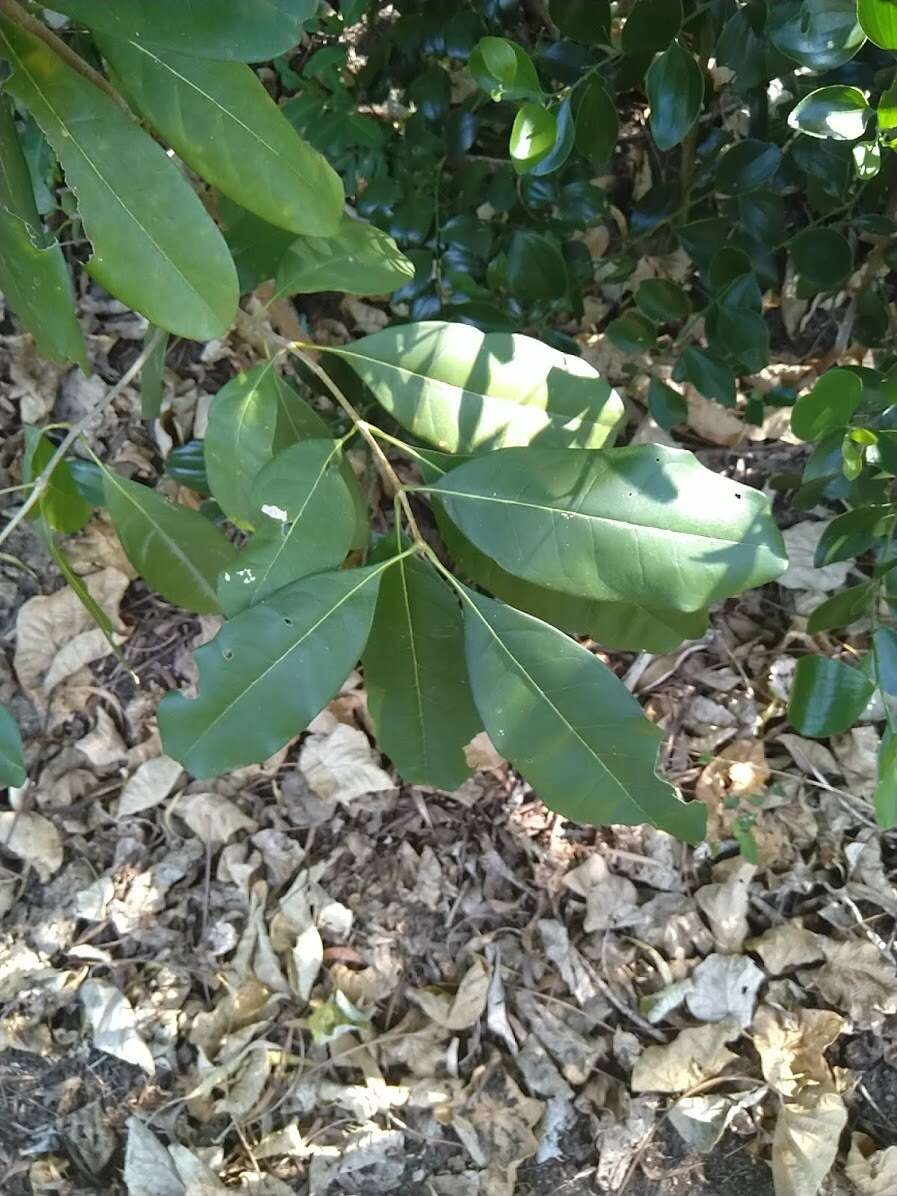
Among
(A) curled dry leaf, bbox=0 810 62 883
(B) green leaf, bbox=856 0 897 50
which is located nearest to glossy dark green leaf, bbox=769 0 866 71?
(B) green leaf, bbox=856 0 897 50

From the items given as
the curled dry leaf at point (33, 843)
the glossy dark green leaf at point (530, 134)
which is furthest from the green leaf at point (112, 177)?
the curled dry leaf at point (33, 843)

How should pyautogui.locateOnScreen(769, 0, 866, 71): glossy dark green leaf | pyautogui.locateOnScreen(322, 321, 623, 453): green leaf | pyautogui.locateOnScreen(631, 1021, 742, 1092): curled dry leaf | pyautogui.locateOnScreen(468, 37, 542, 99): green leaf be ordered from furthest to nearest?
pyautogui.locateOnScreen(631, 1021, 742, 1092): curled dry leaf < pyautogui.locateOnScreen(322, 321, 623, 453): green leaf < pyautogui.locateOnScreen(468, 37, 542, 99): green leaf < pyautogui.locateOnScreen(769, 0, 866, 71): glossy dark green leaf

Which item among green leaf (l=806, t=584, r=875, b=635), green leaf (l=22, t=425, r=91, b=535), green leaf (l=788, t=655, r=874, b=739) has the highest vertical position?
green leaf (l=22, t=425, r=91, b=535)

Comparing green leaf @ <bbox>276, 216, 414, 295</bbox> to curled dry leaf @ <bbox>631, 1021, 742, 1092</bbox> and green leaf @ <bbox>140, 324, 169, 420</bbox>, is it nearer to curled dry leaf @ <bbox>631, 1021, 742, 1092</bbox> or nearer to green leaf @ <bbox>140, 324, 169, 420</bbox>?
green leaf @ <bbox>140, 324, 169, 420</bbox>

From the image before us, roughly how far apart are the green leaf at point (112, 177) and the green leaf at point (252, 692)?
0.32 m

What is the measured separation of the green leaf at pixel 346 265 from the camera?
1019mm

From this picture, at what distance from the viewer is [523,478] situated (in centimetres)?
86

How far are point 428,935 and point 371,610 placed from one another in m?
0.92

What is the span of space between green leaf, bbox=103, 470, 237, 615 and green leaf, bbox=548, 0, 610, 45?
699 mm

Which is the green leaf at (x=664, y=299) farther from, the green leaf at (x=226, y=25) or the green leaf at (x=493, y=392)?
the green leaf at (x=226, y=25)

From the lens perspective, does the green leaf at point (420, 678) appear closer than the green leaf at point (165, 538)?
Yes

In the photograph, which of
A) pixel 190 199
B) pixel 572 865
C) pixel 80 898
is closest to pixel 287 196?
pixel 190 199

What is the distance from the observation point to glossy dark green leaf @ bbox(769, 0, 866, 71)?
2.42 ft

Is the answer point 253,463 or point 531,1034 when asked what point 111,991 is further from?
point 253,463
